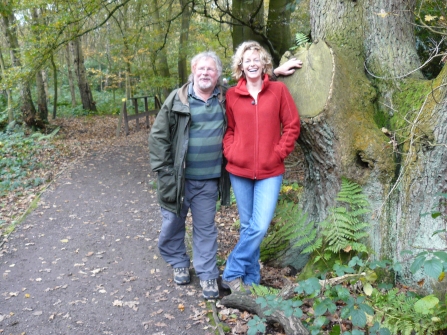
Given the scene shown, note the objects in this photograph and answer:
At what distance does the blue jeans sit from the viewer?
351 centimetres

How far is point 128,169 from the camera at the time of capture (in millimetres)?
9656

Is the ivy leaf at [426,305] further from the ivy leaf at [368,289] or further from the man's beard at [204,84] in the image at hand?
the man's beard at [204,84]

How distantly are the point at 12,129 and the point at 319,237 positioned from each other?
39.0ft

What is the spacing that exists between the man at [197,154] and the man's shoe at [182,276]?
0.90 feet

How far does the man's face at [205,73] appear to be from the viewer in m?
3.58

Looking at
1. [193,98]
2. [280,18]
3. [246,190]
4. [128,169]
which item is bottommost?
[128,169]

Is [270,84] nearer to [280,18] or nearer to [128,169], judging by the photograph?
[280,18]

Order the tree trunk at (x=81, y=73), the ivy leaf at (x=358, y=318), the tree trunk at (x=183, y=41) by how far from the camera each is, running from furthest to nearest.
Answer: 1. the tree trunk at (x=81, y=73)
2. the tree trunk at (x=183, y=41)
3. the ivy leaf at (x=358, y=318)

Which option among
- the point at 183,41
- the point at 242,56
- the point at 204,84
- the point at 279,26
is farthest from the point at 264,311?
the point at 183,41

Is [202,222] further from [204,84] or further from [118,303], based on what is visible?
[204,84]

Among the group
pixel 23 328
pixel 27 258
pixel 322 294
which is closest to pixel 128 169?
pixel 27 258

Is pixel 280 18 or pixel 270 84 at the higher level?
pixel 280 18

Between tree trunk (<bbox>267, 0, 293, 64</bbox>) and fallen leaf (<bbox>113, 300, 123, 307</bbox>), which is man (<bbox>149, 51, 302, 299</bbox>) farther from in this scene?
tree trunk (<bbox>267, 0, 293, 64</bbox>)

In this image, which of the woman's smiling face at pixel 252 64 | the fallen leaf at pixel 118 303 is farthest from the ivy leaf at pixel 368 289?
the fallen leaf at pixel 118 303
